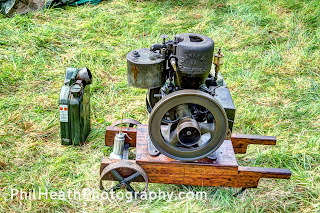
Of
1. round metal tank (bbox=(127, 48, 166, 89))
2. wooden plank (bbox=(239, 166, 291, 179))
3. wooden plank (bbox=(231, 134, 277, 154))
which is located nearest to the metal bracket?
round metal tank (bbox=(127, 48, 166, 89))

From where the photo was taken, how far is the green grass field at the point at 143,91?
2969 mm

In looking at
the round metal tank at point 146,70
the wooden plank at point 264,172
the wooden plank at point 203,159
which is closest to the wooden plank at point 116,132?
the wooden plank at point 203,159

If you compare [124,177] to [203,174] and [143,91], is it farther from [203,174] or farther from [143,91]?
[143,91]

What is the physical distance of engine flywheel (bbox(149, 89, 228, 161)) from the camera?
8.43 feet

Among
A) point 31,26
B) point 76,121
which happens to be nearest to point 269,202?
point 76,121

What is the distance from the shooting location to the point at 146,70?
8.93 ft

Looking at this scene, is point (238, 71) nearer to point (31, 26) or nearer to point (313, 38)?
point (313, 38)

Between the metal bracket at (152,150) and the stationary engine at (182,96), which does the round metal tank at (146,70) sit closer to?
the stationary engine at (182,96)

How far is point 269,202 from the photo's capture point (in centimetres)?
290

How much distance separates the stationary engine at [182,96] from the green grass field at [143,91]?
1.68 feet

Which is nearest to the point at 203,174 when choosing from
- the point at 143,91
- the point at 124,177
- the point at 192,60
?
the point at 124,177

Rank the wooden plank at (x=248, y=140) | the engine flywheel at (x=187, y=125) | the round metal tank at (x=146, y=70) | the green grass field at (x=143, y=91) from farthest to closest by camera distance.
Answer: the wooden plank at (x=248, y=140) → the green grass field at (x=143, y=91) → the round metal tank at (x=146, y=70) → the engine flywheel at (x=187, y=125)

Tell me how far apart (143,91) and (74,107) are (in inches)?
56.1

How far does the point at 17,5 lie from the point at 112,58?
229cm
